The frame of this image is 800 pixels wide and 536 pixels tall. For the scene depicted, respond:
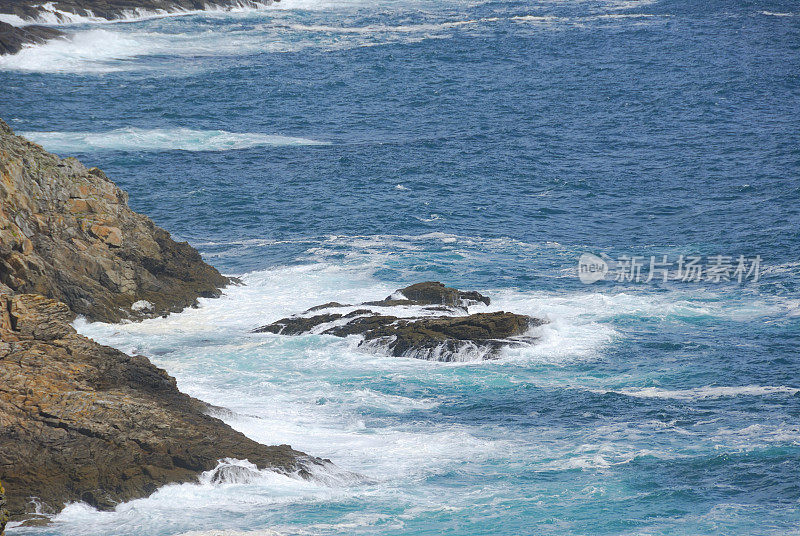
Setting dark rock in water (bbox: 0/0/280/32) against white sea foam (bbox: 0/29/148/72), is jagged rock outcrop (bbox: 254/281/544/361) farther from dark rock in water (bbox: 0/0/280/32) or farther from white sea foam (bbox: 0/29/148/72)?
dark rock in water (bbox: 0/0/280/32)

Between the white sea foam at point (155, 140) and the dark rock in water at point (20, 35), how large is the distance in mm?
25509

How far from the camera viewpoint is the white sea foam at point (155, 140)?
174 ft

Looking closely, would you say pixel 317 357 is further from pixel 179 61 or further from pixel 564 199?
pixel 179 61

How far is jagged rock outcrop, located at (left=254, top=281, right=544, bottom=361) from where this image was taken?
88.3 feet

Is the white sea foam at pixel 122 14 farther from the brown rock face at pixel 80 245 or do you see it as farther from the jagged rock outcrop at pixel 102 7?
the brown rock face at pixel 80 245

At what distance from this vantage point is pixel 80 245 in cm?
2891

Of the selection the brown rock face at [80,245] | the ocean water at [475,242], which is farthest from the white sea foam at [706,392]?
the brown rock face at [80,245]

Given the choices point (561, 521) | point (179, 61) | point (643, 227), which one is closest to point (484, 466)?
point (561, 521)

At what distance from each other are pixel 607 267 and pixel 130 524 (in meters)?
22.4

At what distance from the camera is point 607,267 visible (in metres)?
35.3

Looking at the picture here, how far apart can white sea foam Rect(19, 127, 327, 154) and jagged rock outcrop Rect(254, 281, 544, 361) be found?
2568cm

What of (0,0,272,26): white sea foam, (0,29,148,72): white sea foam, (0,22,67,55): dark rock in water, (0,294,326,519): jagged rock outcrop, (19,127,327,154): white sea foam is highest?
(0,0,272,26): white sea foam

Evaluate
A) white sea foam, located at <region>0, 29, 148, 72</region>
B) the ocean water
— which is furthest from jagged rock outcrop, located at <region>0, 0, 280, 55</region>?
the ocean water

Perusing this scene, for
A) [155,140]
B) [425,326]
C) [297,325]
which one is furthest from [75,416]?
[155,140]
